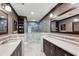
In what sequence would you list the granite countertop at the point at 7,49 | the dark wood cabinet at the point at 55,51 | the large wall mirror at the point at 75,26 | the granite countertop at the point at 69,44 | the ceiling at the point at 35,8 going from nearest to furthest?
the granite countertop at the point at 7,49 < the granite countertop at the point at 69,44 < the dark wood cabinet at the point at 55,51 < the large wall mirror at the point at 75,26 < the ceiling at the point at 35,8

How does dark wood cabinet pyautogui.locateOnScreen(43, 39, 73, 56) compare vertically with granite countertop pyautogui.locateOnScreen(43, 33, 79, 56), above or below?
below

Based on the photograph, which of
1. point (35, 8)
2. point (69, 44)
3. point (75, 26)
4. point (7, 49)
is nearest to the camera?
point (7, 49)

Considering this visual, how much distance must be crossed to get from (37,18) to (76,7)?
2571 millimetres

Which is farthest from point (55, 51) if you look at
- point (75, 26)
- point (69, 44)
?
point (75, 26)

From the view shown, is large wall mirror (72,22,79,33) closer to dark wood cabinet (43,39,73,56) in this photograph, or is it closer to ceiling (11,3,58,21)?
dark wood cabinet (43,39,73,56)

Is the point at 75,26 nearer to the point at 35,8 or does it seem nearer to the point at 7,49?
the point at 7,49

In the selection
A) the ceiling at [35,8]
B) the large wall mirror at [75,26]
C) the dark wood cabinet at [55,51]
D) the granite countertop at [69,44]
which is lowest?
the dark wood cabinet at [55,51]

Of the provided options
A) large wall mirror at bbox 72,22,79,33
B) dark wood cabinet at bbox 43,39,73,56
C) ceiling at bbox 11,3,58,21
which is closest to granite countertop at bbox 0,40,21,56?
dark wood cabinet at bbox 43,39,73,56

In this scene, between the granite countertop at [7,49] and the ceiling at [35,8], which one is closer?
the granite countertop at [7,49]

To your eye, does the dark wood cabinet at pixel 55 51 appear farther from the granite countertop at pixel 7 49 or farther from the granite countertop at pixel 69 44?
the granite countertop at pixel 7 49

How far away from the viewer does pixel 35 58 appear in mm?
1272

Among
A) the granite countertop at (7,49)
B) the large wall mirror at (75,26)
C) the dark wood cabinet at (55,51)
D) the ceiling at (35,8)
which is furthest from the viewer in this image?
the ceiling at (35,8)

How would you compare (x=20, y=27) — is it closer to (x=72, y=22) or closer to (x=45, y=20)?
(x=45, y=20)

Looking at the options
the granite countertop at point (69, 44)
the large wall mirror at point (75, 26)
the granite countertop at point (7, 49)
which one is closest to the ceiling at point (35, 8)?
the large wall mirror at point (75, 26)
